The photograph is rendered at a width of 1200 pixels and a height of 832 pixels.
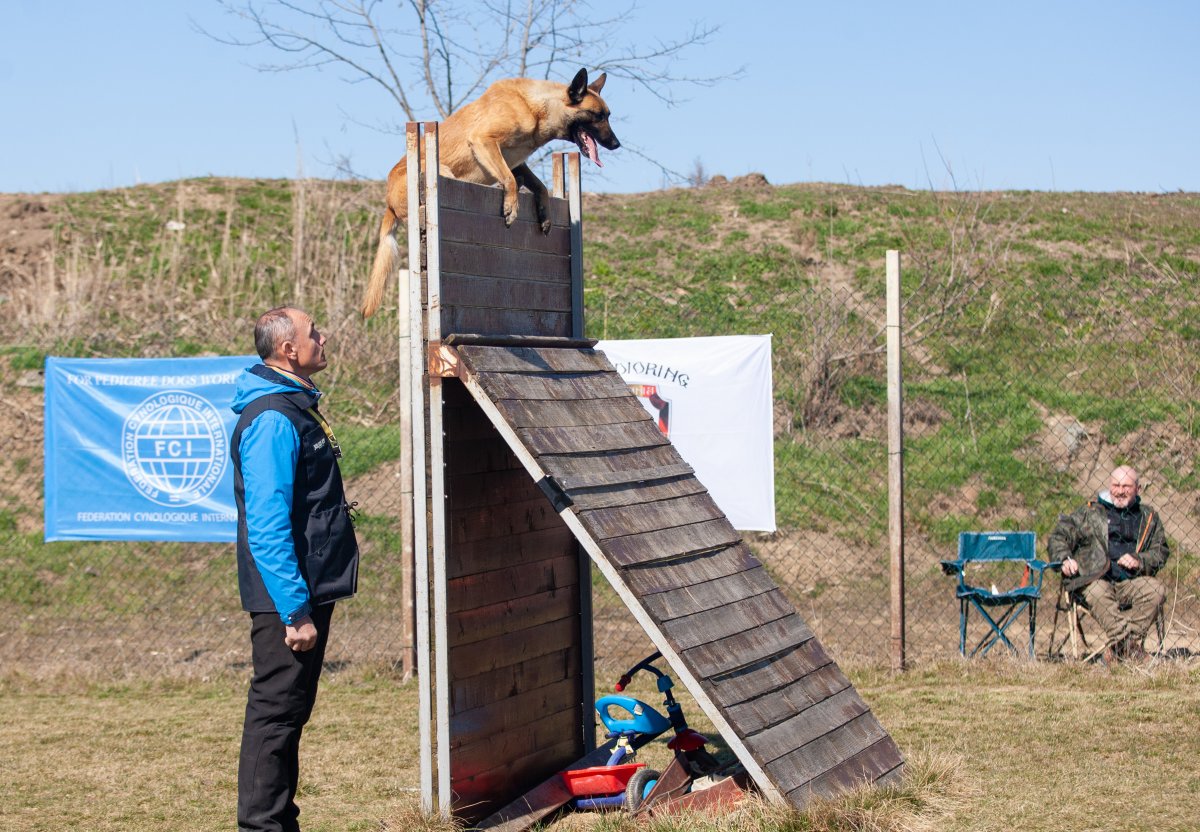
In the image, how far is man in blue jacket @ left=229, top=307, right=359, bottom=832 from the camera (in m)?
3.88

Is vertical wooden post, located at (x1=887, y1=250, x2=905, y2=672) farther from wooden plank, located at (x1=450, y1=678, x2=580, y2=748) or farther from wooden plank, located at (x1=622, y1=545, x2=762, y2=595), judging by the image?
wooden plank, located at (x1=450, y1=678, x2=580, y2=748)

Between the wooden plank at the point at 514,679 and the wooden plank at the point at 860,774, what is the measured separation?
1346 millimetres

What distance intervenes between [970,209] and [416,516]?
17.3 m

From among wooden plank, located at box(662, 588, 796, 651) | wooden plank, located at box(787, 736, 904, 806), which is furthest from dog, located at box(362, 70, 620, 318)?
wooden plank, located at box(787, 736, 904, 806)

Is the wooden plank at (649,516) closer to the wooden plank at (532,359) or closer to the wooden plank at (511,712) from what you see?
the wooden plank at (532,359)

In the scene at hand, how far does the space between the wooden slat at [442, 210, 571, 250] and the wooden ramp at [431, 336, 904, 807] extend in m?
0.45

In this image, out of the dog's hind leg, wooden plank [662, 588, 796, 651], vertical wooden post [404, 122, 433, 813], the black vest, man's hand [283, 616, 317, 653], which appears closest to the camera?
man's hand [283, 616, 317, 653]

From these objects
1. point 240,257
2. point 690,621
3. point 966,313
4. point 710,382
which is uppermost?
point 240,257

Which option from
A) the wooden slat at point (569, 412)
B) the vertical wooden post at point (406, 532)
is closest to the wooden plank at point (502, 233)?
the wooden slat at point (569, 412)

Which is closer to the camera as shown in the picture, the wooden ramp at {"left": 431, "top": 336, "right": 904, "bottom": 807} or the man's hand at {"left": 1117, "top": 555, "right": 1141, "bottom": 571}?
the wooden ramp at {"left": 431, "top": 336, "right": 904, "bottom": 807}

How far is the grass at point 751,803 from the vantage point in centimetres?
454

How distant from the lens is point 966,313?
14781 millimetres

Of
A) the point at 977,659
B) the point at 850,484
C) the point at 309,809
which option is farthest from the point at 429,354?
the point at 850,484

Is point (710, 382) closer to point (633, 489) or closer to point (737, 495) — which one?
point (737, 495)
